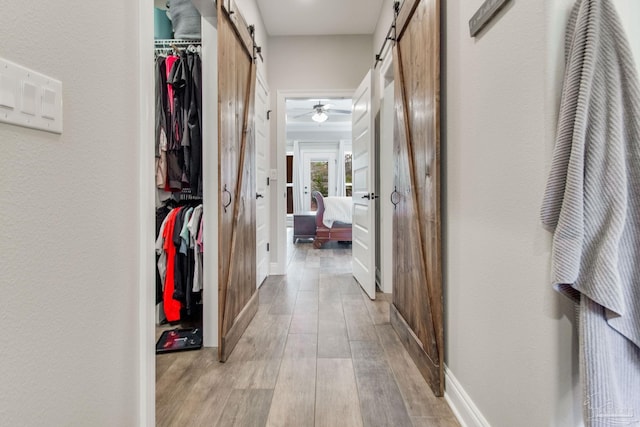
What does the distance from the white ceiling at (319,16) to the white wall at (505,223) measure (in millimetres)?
2153

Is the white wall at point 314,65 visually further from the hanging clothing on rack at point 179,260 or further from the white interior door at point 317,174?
the white interior door at point 317,174

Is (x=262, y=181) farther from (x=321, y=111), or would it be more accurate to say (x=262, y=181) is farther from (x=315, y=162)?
(x=315, y=162)

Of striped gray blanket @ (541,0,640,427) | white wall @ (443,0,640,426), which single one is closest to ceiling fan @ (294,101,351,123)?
white wall @ (443,0,640,426)

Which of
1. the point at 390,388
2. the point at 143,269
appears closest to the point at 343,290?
the point at 390,388

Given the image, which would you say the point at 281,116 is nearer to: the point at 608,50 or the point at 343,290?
the point at 343,290

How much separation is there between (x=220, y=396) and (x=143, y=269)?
80 centimetres
